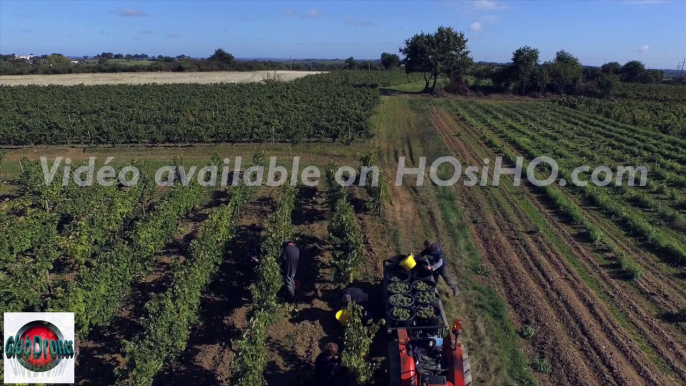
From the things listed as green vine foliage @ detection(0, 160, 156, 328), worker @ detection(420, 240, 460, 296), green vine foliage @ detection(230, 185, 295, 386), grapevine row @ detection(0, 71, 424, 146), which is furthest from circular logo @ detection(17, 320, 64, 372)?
grapevine row @ detection(0, 71, 424, 146)

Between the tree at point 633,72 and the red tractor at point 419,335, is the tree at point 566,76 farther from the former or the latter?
the red tractor at point 419,335

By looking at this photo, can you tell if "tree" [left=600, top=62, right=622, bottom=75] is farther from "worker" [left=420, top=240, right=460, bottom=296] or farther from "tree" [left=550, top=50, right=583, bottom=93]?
"worker" [left=420, top=240, right=460, bottom=296]

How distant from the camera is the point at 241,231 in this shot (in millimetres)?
15219

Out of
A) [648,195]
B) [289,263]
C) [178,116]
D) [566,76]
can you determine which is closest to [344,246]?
[289,263]

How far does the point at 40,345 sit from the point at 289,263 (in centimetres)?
546

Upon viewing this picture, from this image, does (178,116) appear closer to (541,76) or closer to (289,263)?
(289,263)

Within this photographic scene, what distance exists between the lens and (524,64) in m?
51.7

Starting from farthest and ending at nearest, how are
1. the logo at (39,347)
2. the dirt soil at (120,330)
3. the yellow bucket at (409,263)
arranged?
the yellow bucket at (409,263) < the dirt soil at (120,330) < the logo at (39,347)

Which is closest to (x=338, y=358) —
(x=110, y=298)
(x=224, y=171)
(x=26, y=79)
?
(x=110, y=298)

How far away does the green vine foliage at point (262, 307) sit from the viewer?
24.7ft

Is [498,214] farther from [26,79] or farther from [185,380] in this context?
[26,79]

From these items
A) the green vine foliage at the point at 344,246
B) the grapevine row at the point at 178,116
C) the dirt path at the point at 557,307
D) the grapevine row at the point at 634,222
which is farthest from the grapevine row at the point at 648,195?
the green vine foliage at the point at 344,246

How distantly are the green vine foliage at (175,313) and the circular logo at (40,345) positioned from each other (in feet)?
5.09

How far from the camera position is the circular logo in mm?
8359
